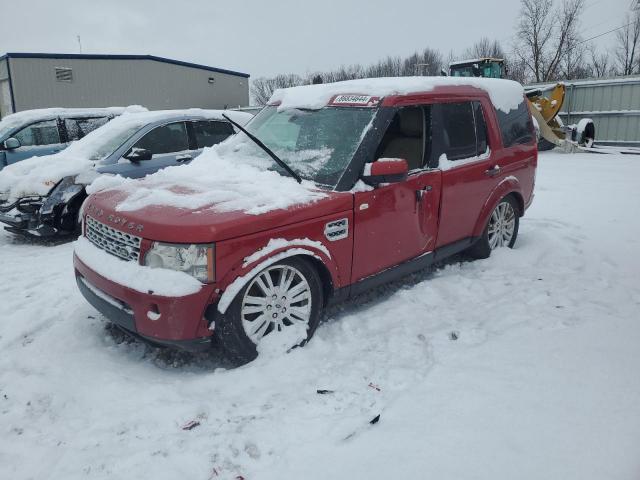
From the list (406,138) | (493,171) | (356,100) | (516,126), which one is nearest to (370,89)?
(356,100)

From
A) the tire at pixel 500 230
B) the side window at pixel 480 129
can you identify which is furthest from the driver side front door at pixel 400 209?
the tire at pixel 500 230

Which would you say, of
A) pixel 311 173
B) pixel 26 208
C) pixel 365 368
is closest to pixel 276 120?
pixel 311 173

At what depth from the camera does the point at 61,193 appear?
6117 millimetres

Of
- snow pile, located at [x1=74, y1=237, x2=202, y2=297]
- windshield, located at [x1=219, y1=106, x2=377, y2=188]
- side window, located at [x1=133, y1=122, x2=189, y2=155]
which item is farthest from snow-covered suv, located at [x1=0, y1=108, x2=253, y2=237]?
snow pile, located at [x1=74, y1=237, x2=202, y2=297]

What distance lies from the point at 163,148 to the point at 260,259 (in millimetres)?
4501

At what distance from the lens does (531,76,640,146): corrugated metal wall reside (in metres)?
15.7

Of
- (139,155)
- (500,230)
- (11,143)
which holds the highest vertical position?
(11,143)

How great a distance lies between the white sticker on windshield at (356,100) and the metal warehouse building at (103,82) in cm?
2425

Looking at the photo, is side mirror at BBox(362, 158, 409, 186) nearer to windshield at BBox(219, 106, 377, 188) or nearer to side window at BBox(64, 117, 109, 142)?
windshield at BBox(219, 106, 377, 188)

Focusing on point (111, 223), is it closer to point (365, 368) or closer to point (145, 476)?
point (145, 476)

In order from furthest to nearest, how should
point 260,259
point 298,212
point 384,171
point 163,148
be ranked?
point 163,148 < point 384,171 < point 298,212 < point 260,259

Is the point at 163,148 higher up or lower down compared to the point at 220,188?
higher up

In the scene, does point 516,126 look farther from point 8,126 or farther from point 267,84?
point 267,84

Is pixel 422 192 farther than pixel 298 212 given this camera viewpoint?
Yes
